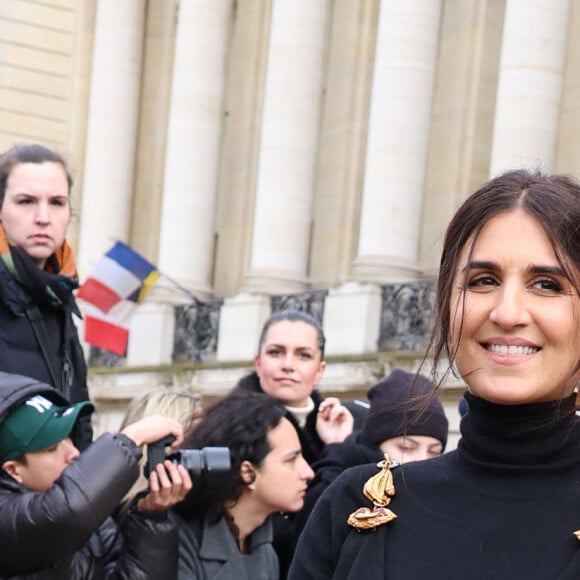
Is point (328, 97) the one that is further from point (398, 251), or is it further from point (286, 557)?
point (286, 557)

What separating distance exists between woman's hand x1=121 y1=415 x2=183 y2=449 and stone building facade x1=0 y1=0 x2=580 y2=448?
20.2 m

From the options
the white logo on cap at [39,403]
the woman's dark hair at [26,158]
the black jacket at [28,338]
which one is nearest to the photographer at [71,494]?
the white logo on cap at [39,403]

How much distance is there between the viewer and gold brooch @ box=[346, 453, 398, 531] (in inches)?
144

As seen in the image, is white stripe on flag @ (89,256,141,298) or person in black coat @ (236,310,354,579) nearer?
person in black coat @ (236,310,354,579)

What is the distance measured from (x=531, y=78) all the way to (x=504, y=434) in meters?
24.7

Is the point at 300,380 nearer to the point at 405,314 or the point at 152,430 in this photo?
the point at 152,430

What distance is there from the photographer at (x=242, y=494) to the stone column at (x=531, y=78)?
68.0 ft

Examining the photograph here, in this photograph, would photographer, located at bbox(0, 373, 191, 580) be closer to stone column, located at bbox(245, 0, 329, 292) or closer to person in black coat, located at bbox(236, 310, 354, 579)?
person in black coat, located at bbox(236, 310, 354, 579)

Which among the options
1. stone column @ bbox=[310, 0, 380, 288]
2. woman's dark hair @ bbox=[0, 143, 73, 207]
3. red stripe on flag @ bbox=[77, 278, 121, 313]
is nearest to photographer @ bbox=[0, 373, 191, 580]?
woman's dark hair @ bbox=[0, 143, 73, 207]

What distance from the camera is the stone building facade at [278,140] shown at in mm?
28781

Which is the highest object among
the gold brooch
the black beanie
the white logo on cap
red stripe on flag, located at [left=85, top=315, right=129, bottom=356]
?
the gold brooch

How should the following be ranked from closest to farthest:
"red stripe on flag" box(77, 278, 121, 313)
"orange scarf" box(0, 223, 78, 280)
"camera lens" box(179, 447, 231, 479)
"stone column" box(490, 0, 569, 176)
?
"camera lens" box(179, 447, 231, 479) < "orange scarf" box(0, 223, 78, 280) < "red stripe on flag" box(77, 278, 121, 313) < "stone column" box(490, 0, 569, 176)

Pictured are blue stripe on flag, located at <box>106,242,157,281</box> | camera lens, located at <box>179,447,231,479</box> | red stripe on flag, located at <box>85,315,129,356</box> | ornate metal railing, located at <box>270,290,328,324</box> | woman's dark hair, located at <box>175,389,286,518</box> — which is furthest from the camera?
ornate metal railing, located at <box>270,290,328,324</box>

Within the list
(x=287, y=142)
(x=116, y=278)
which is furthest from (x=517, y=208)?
(x=287, y=142)
